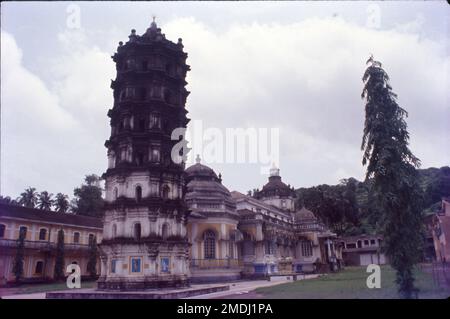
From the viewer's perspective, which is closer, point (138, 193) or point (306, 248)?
point (138, 193)

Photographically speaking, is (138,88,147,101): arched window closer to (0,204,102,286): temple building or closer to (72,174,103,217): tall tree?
(0,204,102,286): temple building

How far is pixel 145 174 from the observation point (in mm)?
25719

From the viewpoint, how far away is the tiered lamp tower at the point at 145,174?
2453 cm

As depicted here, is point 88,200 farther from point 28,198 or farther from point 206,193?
point 206,193

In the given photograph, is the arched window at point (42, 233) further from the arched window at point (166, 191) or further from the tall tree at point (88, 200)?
A: the arched window at point (166, 191)

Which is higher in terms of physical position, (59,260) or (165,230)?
(165,230)

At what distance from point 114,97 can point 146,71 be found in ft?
12.5

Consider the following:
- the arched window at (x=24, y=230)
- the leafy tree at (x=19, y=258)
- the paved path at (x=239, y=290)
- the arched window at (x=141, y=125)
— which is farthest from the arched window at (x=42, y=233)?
the paved path at (x=239, y=290)

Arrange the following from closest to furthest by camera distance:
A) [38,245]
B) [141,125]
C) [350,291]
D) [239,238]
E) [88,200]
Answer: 1. [350,291]
2. [141,125]
3. [239,238]
4. [38,245]
5. [88,200]

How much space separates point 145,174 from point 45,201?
140ft

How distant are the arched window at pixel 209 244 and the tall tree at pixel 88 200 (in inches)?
1149

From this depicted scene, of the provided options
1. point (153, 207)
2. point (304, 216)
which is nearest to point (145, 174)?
point (153, 207)
